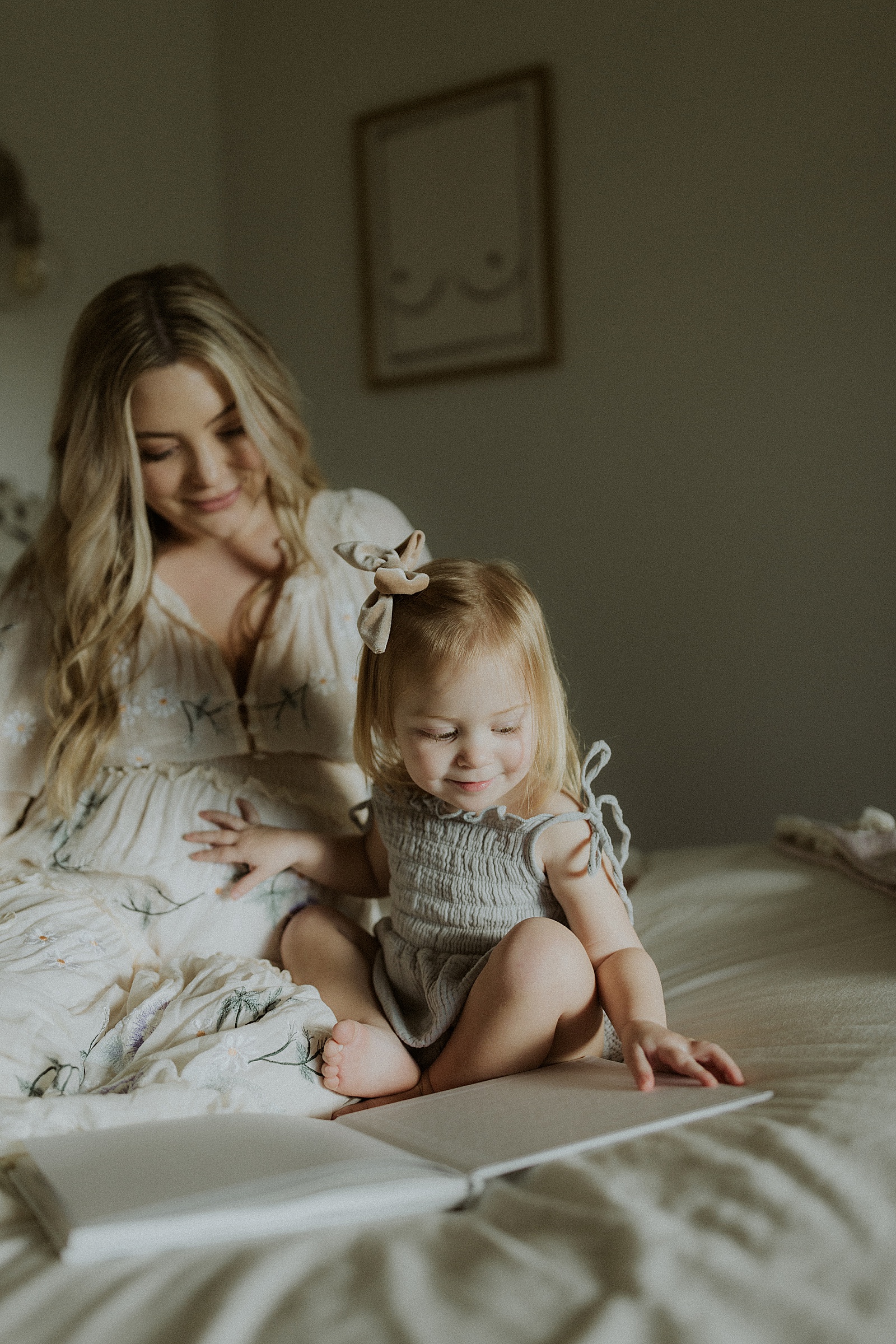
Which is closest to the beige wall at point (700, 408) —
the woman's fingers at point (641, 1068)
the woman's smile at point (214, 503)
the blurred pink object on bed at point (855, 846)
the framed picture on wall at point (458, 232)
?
the framed picture on wall at point (458, 232)

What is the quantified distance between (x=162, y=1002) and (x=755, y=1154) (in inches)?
20.9

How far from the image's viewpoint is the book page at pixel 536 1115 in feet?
2.42

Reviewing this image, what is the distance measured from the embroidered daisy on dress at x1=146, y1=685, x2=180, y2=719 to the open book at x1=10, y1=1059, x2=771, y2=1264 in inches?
22.0

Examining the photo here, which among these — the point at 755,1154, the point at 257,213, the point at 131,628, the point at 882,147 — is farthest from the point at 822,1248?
the point at 257,213

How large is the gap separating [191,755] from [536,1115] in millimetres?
650

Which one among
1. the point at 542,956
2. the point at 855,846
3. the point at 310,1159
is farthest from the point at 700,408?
the point at 310,1159

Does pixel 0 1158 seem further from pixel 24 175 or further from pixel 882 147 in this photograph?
pixel 24 175

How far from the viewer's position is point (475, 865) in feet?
3.41

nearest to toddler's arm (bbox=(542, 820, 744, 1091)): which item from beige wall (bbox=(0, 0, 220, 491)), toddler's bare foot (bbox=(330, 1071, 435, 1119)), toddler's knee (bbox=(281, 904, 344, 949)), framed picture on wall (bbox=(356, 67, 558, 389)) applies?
toddler's bare foot (bbox=(330, 1071, 435, 1119))

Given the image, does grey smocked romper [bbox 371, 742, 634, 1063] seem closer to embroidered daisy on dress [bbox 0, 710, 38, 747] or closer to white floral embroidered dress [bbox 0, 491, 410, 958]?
white floral embroidered dress [bbox 0, 491, 410, 958]

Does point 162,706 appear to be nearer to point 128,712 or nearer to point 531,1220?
point 128,712

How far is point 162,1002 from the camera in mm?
1004

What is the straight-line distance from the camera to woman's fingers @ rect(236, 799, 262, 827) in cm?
126

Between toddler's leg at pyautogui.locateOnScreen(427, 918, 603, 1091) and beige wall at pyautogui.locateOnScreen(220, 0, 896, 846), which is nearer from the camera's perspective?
toddler's leg at pyautogui.locateOnScreen(427, 918, 603, 1091)
